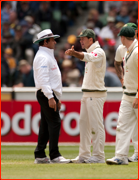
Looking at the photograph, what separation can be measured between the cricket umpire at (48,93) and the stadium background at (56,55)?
14.0 ft

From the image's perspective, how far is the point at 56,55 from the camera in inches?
633

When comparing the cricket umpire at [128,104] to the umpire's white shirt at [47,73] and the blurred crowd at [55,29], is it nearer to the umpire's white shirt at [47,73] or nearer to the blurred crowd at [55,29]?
the umpire's white shirt at [47,73]

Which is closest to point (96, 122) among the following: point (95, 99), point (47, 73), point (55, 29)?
point (95, 99)

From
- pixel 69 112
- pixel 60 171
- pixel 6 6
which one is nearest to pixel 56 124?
pixel 60 171

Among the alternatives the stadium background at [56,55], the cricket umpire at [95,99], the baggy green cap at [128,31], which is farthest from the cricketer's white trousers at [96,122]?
the stadium background at [56,55]

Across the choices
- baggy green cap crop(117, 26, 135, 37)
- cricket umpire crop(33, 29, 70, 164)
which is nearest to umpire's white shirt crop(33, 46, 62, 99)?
cricket umpire crop(33, 29, 70, 164)

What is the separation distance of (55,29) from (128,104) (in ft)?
33.3

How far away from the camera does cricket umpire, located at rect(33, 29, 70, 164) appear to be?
732 cm

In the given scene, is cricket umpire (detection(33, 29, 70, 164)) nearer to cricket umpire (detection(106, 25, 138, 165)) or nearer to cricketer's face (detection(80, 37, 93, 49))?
cricketer's face (detection(80, 37, 93, 49))

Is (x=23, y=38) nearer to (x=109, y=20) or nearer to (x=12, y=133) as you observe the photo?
(x=109, y=20)

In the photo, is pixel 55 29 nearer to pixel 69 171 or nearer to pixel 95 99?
pixel 95 99

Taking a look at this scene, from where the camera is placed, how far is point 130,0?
1551 centimetres

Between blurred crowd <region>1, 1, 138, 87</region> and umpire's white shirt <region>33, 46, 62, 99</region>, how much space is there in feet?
16.4

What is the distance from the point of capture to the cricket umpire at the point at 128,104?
23.1ft
